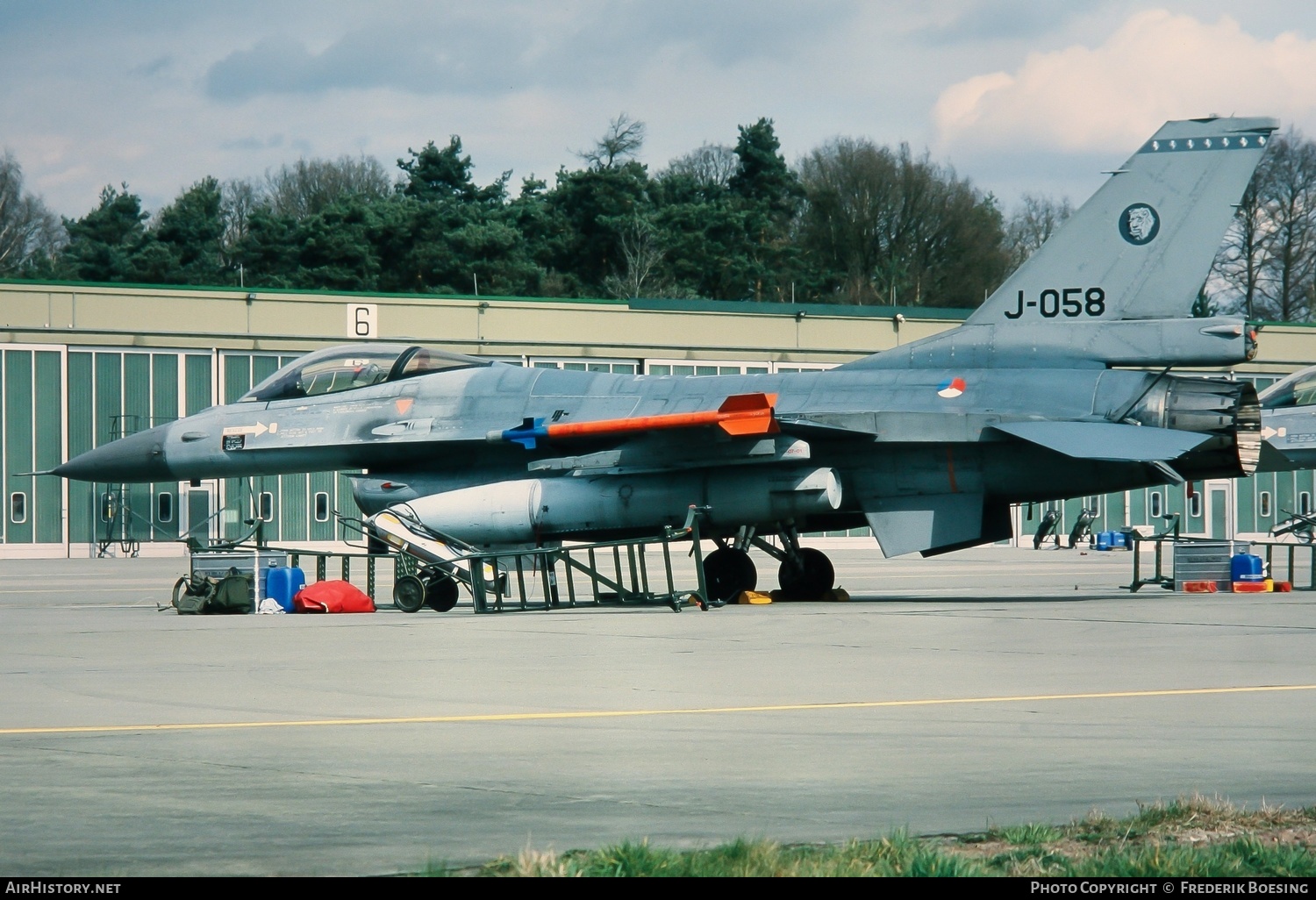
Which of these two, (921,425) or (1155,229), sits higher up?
(1155,229)

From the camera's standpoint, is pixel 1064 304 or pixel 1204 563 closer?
pixel 1064 304

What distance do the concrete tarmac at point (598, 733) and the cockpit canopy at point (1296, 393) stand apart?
9.29 meters

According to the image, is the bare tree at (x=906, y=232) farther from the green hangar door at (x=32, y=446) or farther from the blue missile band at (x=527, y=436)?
the blue missile band at (x=527, y=436)

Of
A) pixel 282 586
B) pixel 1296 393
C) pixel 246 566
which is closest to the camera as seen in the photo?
pixel 282 586

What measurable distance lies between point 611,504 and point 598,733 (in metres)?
10.1

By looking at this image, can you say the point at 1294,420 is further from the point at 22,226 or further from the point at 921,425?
the point at 22,226

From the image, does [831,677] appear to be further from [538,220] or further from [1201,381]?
[538,220]

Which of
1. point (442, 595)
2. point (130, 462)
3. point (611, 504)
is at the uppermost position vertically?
point (130, 462)

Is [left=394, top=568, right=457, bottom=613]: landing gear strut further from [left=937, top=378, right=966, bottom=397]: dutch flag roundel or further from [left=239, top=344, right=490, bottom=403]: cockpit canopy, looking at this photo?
[left=937, top=378, right=966, bottom=397]: dutch flag roundel

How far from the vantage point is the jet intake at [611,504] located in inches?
675

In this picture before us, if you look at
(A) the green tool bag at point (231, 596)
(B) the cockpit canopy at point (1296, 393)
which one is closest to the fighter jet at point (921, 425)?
(A) the green tool bag at point (231, 596)

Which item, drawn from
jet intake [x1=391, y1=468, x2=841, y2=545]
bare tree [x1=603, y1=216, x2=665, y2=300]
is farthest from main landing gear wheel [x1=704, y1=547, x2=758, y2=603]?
bare tree [x1=603, y1=216, x2=665, y2=300]

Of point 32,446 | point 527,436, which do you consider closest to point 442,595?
point 527,436

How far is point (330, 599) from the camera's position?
17047 millimetres
